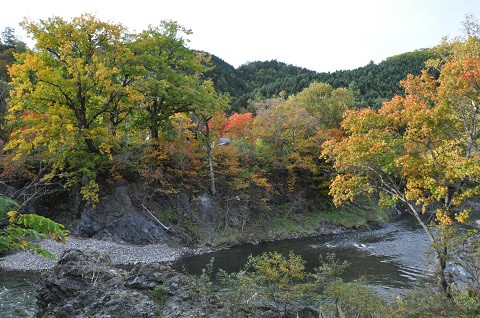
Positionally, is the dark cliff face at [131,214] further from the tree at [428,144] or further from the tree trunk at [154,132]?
the tree at [428,144]

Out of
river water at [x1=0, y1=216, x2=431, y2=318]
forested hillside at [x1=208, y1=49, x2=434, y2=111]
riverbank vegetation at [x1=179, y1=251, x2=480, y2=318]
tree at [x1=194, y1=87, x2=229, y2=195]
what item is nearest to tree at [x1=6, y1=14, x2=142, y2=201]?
tree at [x1=194, y1=87, x2=229, y2=195]

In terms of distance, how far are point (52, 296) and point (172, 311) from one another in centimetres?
418

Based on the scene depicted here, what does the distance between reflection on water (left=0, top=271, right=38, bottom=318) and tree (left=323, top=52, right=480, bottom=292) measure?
10892 millimetres

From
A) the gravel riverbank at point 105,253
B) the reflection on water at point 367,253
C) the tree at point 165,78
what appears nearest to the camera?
the reflection on water at point 367,253

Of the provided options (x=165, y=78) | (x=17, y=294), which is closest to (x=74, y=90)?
(x=165, y=78)

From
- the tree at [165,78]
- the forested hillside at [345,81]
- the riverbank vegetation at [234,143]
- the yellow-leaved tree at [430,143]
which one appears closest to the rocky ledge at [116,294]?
the riverbank vegetation at [234,143]

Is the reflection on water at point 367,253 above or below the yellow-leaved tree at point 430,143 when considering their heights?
below

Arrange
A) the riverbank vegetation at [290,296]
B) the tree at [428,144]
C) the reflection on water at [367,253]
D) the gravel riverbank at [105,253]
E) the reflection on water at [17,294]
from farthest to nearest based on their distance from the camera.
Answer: the gravel riverbank at [105,253]
the reflection on water at [367,253]
the reflection on water at [17,294]
the tree at [428,144]
the riverbank vegetation at [290,296]

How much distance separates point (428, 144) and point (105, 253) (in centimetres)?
1428

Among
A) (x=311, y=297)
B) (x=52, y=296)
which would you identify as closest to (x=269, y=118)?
(x=311, y=297)

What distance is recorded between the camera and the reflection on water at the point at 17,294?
976 centimetres

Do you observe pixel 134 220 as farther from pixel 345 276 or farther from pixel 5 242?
pixel 5 242

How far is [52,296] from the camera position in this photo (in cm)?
986

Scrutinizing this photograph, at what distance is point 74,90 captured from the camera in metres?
18.4
